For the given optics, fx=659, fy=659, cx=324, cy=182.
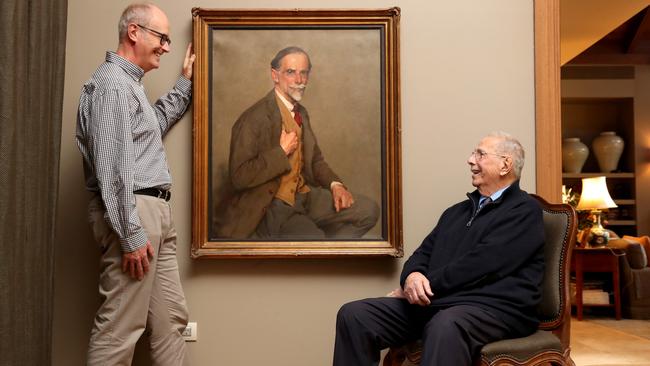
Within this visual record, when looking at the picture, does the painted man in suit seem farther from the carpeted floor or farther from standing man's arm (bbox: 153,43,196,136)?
the carpeted floor

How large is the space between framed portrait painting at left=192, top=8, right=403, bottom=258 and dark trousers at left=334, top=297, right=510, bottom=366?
0.54m

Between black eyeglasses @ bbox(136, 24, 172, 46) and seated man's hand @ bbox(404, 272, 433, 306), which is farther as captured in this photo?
A: black eyeglasses @ bbox(136, 24, 172, 46)

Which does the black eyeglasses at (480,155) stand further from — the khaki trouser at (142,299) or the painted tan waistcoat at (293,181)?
the khaki trouser at (142,299)

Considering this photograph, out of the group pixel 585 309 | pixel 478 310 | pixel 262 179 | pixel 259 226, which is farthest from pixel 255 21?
pixel 585 309

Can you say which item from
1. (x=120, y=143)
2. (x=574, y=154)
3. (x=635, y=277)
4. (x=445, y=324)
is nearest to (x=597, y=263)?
(x=635, y=277)

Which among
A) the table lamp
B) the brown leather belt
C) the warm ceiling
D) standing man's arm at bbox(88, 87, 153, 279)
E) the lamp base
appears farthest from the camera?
the table lamp

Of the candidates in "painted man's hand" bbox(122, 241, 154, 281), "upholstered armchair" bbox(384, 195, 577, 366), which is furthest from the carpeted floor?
"painted man's hand" bbox(122, 241, 154, 281)

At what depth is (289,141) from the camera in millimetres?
3148

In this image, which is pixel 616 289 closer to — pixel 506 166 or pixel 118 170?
pixel 506 166

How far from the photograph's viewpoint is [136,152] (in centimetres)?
270

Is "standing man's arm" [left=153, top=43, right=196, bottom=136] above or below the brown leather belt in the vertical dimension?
above

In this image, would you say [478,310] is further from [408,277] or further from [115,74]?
[115,74]

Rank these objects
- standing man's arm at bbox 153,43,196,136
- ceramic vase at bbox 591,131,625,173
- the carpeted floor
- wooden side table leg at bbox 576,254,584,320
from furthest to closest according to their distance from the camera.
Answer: ceramic vase at bbox 591,131,625,173 < wooden side table leg at bbox 576,254,584,320 < the carpeted floor < standing man's arm at bbox 153,43,196,136

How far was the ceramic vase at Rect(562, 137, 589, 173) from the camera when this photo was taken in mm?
9539
